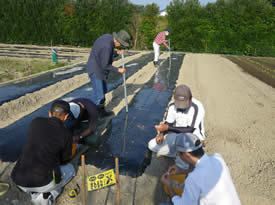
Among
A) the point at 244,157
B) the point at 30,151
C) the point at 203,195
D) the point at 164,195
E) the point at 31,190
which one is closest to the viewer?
the point at 203,195

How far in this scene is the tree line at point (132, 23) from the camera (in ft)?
56.0

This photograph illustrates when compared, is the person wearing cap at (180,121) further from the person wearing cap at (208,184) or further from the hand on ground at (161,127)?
the person wearing cap at (208,184)

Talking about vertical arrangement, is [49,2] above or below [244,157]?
above

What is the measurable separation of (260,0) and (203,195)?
1962cm

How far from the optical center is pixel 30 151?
2055 mm

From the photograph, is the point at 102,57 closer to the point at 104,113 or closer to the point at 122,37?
the point at 122,37

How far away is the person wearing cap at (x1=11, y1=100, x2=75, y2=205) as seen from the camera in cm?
206

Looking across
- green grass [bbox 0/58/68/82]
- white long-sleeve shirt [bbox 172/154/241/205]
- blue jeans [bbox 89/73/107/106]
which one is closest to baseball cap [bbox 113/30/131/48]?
blue jeans [bbox 89/73/107/106]

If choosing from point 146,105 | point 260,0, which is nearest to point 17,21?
point 146,105

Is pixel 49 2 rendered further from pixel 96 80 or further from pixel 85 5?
pixel 96 80

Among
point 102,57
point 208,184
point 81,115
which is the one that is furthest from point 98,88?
point 208,184

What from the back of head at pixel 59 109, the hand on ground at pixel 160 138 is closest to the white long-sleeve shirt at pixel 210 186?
the hand on ground at pixel 160 138

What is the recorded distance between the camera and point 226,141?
151 inches

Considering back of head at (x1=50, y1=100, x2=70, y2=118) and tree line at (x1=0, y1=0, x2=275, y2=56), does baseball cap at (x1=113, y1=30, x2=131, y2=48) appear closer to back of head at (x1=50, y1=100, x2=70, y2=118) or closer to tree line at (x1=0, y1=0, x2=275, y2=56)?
back of head at (x1=50, y1=100, x2=70, y2=118)
